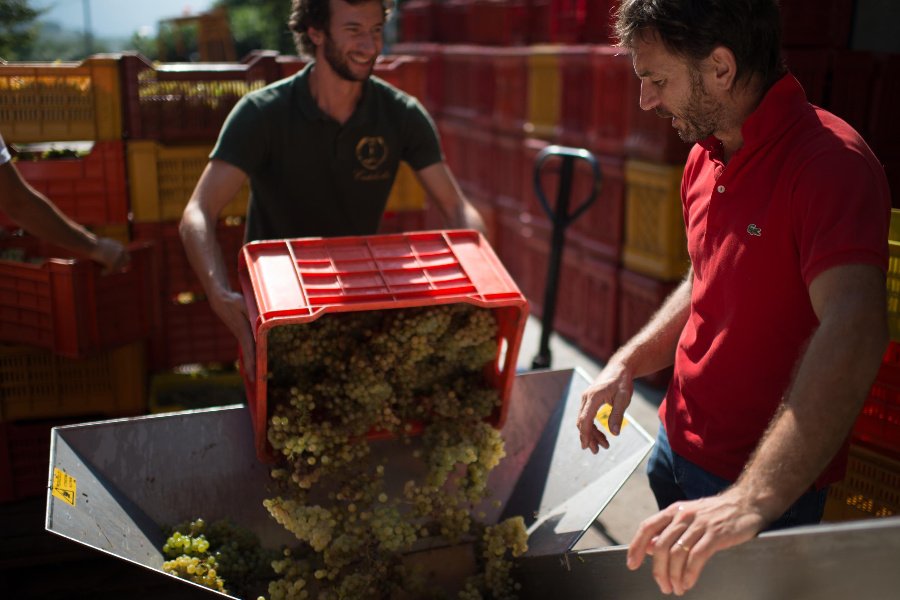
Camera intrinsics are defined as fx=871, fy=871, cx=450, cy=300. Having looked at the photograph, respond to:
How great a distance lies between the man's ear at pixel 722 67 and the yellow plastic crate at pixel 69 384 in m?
2.36

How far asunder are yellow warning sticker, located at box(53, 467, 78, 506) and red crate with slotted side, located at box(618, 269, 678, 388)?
2.79 metres

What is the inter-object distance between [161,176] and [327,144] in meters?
1.30

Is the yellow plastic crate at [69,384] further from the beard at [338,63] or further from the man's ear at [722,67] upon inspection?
the man's ear at [722,67]

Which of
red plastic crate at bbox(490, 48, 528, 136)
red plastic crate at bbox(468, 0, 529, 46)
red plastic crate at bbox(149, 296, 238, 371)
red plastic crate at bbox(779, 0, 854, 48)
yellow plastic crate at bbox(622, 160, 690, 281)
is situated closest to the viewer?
red plastic crate at bbox(779, 0, 854, 48)

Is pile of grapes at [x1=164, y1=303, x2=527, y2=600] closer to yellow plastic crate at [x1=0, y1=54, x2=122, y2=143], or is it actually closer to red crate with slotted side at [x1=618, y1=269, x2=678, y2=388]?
yellow plastic crate at [x1=0, y1=54, x2=122, y2=143]

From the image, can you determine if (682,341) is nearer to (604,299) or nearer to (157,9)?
(604,299)

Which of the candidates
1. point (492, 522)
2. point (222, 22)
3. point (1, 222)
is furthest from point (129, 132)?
point (222, 22)

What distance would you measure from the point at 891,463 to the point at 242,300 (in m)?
1.51

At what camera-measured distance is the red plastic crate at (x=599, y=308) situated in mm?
4367

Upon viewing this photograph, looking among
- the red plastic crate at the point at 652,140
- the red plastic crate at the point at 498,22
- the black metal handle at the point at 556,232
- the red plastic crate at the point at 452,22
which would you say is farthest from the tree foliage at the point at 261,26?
the black metal handle at the point at 556,232

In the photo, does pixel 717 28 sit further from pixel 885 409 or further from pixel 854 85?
pixel 854 85

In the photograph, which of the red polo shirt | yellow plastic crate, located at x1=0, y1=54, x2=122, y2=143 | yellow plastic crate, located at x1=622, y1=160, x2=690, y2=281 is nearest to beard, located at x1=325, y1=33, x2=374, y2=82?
the red polo shirt

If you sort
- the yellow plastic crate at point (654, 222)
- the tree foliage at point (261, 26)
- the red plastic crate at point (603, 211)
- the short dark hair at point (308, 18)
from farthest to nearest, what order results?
the tree foliage at point (261, 26) → the red plastic crate at point (603, 211) → the yellow plastic crate at point (654, 222) → the short dark hair at point (308, 18)

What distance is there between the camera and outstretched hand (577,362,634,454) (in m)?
1.63
